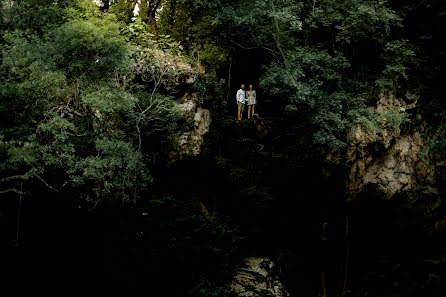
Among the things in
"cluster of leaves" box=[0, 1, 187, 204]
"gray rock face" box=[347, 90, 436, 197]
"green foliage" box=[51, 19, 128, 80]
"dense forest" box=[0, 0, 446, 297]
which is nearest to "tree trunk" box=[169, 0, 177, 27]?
"dense forest" box=[0, 0, 446, 297]

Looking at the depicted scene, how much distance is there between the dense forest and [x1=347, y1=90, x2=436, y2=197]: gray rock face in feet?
0.19

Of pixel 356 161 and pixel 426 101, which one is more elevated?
pixel 426 101

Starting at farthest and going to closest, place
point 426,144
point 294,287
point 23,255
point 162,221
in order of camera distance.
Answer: point 426,144
point 294,287
point 23,255
point 162,221

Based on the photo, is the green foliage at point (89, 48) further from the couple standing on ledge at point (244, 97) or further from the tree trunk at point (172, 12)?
the tree trunk at point (172, 12)

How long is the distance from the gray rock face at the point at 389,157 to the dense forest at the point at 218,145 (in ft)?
0.19

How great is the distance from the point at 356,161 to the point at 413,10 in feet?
22.5

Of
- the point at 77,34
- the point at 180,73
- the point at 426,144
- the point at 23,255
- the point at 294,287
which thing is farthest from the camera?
the point at 426,144

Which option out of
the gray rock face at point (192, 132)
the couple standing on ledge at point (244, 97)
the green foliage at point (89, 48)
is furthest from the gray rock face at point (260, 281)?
the couple standing on ledge at point (244, 97)

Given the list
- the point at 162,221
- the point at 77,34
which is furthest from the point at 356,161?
the point at 77,34

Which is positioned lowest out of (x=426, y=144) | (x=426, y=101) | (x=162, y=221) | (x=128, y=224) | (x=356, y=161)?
(x=128, y=224)

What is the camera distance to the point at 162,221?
6.82 meters

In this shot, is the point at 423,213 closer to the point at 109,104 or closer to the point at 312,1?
the point at 312,1

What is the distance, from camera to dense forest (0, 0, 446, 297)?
24.6 feet

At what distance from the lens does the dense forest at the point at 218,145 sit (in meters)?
7.50
